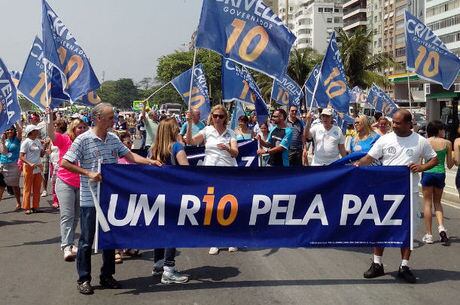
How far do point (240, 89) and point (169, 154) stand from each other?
24.8 ft

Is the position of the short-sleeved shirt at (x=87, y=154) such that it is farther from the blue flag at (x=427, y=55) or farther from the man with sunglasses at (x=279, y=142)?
the blue flag at (x=427, y=55)

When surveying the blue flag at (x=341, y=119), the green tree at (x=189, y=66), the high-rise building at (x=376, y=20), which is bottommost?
the blue flag at (x=341, y=119)

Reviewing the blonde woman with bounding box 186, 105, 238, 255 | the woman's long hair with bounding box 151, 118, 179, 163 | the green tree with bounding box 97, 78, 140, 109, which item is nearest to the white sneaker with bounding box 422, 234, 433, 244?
the blonde woman with bounding box 186, 105, 238, 255

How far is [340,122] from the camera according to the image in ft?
57.6

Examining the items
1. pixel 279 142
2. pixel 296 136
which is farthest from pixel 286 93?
pixel 279 142

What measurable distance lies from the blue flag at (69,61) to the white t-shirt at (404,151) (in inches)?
217

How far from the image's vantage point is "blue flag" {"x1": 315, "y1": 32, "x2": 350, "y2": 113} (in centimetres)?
1151

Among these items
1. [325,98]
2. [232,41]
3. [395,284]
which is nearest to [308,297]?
[395,284]

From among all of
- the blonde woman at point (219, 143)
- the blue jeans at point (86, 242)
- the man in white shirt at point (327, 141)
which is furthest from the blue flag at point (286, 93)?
the blue jeans at point (86, 242)

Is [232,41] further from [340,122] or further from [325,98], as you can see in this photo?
[340,122]

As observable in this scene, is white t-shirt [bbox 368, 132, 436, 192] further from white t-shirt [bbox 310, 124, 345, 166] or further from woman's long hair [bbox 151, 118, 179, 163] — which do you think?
woman's long hair [bbox 151, 118, 179, 163]

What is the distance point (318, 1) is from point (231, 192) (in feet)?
391

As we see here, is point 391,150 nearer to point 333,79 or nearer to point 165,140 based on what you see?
point 165,140

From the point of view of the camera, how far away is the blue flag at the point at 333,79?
11.5 m
